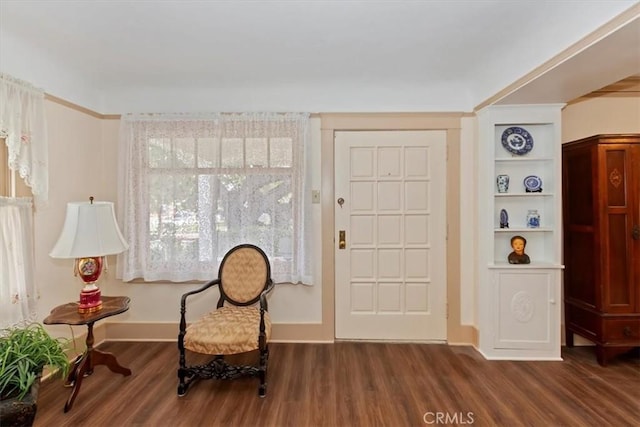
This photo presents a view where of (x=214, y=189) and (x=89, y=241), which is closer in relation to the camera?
(x=89, y=241)

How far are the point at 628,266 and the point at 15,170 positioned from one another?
483 cm

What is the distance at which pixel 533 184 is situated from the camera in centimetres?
295

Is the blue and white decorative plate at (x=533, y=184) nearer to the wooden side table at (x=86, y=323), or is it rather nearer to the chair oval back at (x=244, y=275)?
the chair oval back at (x=244, y=275)

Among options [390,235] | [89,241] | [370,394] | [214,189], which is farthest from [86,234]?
[390,235]

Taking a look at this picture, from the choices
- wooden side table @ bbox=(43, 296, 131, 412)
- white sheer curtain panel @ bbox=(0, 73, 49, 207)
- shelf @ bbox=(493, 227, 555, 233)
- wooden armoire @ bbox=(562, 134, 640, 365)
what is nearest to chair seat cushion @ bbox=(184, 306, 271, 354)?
wooden side table @ bbox=(43, 296, 131, 412)

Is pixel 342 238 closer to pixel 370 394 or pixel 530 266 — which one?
pixel 370 394

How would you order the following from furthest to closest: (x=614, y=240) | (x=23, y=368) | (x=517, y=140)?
(x=517, y=140), (x=614, y=240), (x=23, y=368)

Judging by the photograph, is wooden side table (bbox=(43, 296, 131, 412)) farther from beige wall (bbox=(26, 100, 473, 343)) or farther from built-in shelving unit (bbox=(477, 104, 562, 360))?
built-in shelving unit (bbox=(477, 104, 562, 360))

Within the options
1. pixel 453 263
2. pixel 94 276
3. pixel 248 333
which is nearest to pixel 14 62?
pixel 94 276

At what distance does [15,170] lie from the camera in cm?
227

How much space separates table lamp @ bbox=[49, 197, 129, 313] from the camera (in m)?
2.21

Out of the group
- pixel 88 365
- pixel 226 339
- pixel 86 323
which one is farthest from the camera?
pixel 88 365

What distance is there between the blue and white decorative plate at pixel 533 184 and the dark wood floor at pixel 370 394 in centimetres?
154

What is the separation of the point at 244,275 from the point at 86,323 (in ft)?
3.88
